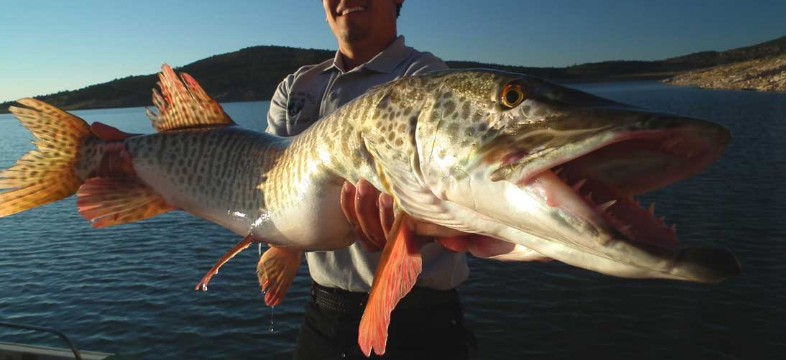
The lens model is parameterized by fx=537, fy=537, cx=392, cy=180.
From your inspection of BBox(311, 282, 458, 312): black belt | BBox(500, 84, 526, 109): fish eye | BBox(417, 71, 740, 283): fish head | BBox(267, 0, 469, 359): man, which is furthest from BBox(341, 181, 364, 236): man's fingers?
BBox(500, 84, 526, 109): fish eye

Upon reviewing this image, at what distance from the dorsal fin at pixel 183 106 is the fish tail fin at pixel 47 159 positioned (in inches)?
22.0

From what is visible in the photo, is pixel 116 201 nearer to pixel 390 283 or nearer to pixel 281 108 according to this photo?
pixel 281 108

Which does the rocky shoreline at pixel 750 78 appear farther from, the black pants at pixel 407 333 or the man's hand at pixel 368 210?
the man's hand at pixel 368 210

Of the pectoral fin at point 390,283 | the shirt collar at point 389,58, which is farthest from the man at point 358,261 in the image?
the pectoral fin at point 390,283

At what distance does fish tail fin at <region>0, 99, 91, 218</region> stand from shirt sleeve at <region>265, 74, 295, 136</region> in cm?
125

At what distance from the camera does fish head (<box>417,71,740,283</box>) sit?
5.33ft

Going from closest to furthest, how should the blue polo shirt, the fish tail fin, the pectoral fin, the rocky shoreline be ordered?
the pectoral fin < the blue polo shirt < the fish tail fin < the rocky shoreline

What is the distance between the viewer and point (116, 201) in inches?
138

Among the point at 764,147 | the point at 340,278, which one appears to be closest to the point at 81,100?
the point at 764,147

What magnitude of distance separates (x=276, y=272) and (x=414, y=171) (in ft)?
5.58

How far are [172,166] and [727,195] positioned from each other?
18.2 metres

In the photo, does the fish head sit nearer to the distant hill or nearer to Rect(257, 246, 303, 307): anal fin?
Rect(257, 246, 303, 307): anal fin

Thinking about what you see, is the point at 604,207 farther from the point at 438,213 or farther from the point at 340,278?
the point at 340,278

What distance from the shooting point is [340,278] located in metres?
3.48
